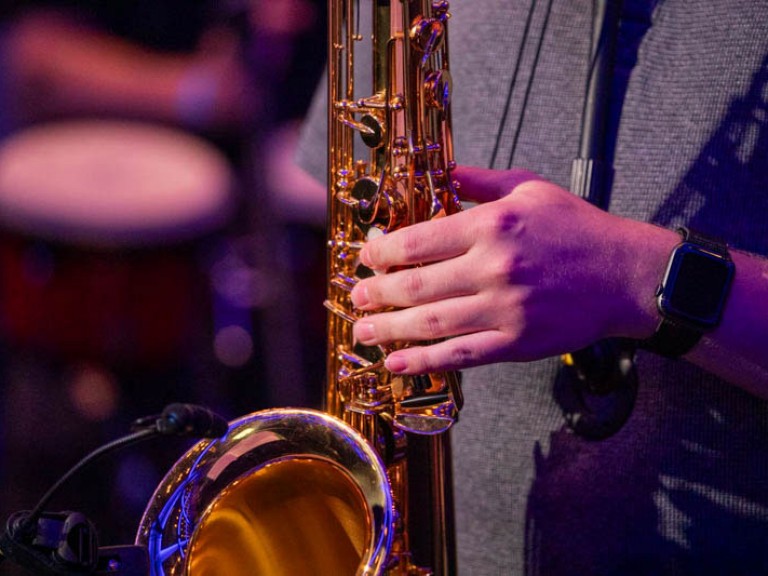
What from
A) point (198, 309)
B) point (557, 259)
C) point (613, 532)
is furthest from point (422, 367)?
point (198, 309)

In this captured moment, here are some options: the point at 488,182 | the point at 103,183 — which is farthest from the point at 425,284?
the point at 103,183

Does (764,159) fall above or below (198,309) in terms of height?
above

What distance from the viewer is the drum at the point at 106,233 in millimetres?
3004

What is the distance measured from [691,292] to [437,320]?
13.3 inches

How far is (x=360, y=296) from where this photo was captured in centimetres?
101

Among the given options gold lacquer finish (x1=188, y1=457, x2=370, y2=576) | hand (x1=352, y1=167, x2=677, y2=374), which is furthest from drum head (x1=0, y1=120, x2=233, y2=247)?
hand (x1=352, y1=167, x2=677, y2=374)

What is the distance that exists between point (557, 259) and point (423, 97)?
13.3 inches

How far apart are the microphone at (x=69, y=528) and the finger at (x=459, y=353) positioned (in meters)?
0.27

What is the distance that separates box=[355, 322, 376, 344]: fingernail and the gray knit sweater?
1.54ft

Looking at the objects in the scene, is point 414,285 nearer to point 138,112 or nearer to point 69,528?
point 69,528

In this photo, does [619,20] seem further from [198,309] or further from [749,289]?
[198,309]

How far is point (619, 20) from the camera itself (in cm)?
133

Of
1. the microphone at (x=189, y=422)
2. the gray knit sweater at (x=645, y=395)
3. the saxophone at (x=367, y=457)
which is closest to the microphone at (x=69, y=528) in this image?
the microphone at (x=189, y=422)

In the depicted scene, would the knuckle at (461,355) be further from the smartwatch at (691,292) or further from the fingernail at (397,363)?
the smartwatch at (691,292)
